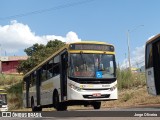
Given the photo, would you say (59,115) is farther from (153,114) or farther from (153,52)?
(153,52)

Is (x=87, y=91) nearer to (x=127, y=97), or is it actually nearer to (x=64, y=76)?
(x=64, y=76)

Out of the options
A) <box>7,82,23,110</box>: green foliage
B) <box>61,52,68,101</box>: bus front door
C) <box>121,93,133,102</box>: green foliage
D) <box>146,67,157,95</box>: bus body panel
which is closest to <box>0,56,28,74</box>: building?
<box>7,82,23,110</box>: green foliage

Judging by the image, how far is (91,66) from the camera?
20.0 metres

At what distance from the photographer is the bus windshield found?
65.2 feet

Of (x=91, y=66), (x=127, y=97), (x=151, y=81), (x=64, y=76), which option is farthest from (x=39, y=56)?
(x=91, y=66)

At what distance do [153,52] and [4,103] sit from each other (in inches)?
755

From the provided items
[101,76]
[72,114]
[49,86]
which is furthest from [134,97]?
[72,114]

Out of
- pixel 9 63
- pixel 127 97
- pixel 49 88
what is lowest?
pixel 127 97

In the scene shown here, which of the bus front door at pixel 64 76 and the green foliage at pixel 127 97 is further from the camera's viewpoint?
the green foliage at pixel 127 97

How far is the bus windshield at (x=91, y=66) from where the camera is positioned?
19.9 meters

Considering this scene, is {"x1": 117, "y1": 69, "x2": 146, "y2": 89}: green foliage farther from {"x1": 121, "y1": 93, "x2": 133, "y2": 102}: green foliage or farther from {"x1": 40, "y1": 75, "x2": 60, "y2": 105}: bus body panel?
{"x1": 40, "y1": 75, "x2": 60, "y2": 105}: bus body panel

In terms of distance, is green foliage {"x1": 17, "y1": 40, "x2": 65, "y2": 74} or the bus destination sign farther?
green foliage {"x1": 17, "y1": 40, "x2": 65, "y2": 74}

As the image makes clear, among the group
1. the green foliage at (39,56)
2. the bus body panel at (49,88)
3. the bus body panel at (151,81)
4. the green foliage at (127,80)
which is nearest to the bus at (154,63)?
the bus body panel at (151,81)

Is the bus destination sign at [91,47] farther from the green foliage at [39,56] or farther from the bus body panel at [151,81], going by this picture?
the green foliage at [39,56]
